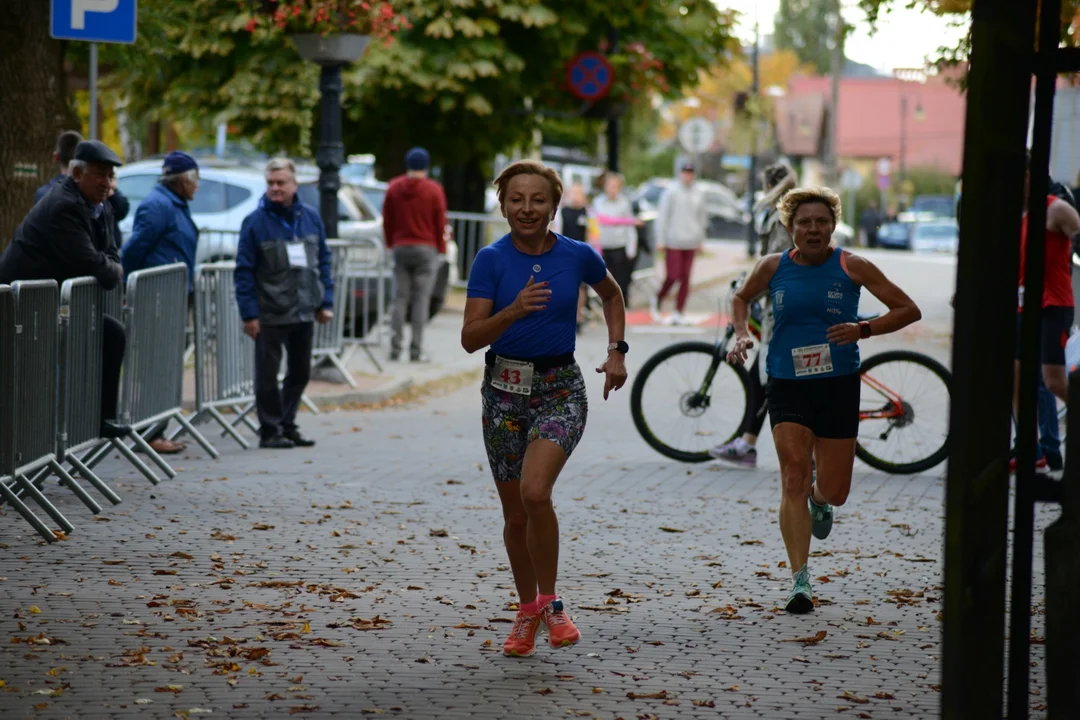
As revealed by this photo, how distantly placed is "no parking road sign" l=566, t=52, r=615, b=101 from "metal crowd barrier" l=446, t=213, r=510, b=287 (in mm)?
2239

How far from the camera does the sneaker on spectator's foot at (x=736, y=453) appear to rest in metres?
11.2

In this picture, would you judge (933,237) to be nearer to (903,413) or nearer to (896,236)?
(896,236)

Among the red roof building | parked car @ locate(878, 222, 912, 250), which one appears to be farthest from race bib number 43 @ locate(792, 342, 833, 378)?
the red roof building

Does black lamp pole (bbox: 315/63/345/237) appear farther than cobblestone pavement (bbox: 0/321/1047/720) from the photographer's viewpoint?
Yes

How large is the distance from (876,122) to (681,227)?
8706 centimetres

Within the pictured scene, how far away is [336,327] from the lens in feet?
48.8

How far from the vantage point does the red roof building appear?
338 ft

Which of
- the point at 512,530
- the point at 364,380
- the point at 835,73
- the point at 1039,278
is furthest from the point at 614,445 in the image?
the point at 835,73

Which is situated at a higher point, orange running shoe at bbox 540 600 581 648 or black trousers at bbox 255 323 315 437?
black trousers at bbox 255 323 315 437

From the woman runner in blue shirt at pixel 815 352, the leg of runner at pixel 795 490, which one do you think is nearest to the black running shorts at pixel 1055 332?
the woman runner in blue shirt at pixel 815 352

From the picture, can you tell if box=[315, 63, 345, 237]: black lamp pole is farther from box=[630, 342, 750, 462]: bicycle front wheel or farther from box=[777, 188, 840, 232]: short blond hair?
box=[777, 188, 840, 232]: short blond hair

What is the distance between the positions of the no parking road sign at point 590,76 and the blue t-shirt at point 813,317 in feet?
59.5

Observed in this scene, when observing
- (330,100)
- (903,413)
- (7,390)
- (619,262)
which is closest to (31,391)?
(7,390)

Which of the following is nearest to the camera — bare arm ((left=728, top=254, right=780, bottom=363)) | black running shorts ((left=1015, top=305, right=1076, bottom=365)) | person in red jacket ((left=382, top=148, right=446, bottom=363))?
bare arm ((left=728, top=254, right=780, bottom=363))
